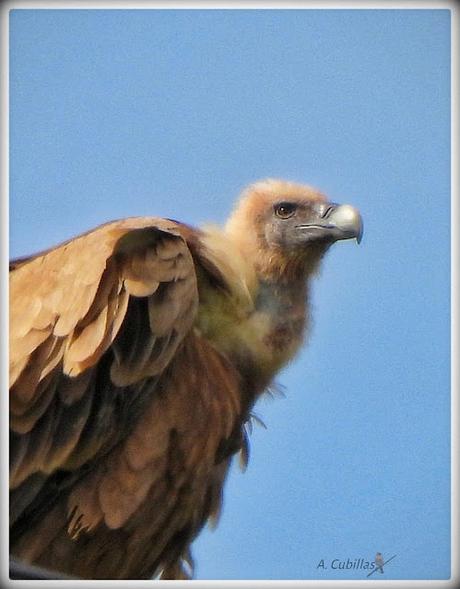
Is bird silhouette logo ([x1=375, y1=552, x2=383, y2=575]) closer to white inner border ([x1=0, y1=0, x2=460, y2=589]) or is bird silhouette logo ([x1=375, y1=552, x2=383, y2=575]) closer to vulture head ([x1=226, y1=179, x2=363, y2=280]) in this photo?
white inner border ([x1=0, y1=0, x2=460, y2=589])

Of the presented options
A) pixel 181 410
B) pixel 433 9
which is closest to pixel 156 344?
pixel 181 410

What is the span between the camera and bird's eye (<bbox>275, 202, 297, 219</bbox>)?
2.94 meters

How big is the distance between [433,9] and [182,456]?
1498mm

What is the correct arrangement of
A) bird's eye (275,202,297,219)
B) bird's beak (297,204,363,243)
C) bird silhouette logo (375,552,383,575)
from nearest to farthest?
bird silhouette logo (375,552,383,575)
bird's beak (297,204,363,243)
bird's eye (275,202,297,219)

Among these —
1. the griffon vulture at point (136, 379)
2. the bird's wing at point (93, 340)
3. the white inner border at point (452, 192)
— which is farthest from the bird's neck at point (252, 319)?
the white inner border at point (452, 192)

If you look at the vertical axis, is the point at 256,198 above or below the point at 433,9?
below

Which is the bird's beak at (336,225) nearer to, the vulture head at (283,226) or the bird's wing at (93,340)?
the vulture head at (283,226)

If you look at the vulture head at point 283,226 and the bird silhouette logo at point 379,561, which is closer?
the bird silhouette logo at point 379,561

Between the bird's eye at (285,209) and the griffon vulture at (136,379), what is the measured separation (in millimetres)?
94

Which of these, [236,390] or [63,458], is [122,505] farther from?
[236,390]

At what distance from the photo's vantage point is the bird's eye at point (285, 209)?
2.94 metres

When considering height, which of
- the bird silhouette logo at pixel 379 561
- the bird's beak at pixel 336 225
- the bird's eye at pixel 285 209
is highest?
the bird's eye at pixel 285 209

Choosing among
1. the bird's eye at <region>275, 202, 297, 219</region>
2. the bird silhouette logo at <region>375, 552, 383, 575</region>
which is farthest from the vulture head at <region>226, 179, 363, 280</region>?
the bird silhouette logo at <region>375, 552, 383, 575</region>

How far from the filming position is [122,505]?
2650 millimetres
